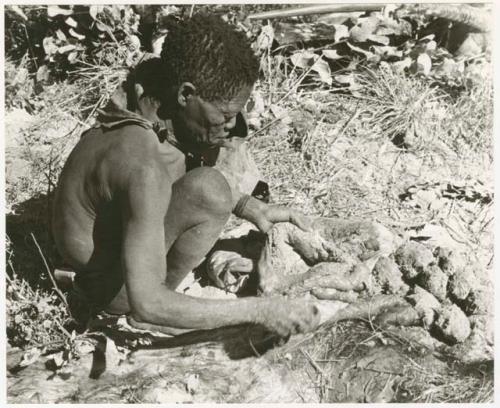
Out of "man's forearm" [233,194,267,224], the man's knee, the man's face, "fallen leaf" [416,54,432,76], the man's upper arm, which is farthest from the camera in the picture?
"fallen leaf" [416,54,432,76]

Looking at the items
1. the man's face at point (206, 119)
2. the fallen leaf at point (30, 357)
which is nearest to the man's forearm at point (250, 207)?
the man's face at point (206, 119)

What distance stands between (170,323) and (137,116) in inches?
24.3

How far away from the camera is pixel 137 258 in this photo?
1830mm

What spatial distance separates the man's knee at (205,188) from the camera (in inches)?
82.2

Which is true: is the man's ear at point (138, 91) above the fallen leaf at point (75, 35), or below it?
above

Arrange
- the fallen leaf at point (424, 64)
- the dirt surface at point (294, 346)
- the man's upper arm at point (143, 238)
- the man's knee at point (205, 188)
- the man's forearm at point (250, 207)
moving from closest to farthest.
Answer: the man's upper arm at point (143, 238) < the man's knee at point (205, 188) < the dirt surface at point (294, 346) < the man's forearm at point (250, 207) < the fallen leaf at point (424, 64)

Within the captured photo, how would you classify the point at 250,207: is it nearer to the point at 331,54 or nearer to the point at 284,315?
the point at 284,315

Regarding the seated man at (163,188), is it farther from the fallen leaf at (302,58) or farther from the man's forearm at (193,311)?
the fallen leaf at (302,58)

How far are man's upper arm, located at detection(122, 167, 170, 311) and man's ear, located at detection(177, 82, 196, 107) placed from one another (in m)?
0.24

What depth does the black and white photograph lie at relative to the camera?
6.45ft

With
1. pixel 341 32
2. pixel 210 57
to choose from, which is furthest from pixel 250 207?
pixel 341 32

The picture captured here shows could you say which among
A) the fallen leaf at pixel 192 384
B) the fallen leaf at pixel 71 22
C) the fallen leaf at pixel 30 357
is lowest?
the fallen leaf at pixel 192 384

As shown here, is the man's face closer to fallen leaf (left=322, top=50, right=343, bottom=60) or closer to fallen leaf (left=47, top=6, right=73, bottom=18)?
fallen leaf (left=322, top=50, right=343, bottom=60)

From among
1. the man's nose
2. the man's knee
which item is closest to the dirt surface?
the man's knee
